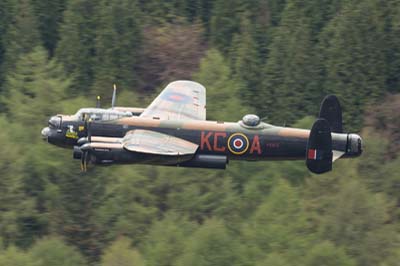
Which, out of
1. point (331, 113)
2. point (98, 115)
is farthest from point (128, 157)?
point (331, 113)

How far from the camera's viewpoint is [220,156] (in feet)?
153

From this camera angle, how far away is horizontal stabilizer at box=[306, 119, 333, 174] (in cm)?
4553

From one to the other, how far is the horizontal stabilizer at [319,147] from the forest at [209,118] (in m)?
20.8

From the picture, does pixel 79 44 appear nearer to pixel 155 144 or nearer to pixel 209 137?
pixel 209 137

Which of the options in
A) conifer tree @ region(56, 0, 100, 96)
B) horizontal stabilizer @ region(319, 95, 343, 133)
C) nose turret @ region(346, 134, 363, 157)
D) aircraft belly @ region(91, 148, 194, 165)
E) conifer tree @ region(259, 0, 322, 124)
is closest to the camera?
aircraft belly @ region(91, 148, 194, 165)

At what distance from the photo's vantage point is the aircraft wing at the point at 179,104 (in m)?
49.1

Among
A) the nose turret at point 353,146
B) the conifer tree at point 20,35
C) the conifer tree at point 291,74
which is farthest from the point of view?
the conifer tree at point 20,35

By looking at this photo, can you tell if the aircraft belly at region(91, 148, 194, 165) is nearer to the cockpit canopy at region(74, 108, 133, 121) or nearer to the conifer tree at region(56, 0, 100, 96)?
the cockpit canopy at region(74, 108, 133, 121)

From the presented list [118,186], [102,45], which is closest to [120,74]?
[102,45]

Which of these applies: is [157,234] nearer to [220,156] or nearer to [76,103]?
[76,103]

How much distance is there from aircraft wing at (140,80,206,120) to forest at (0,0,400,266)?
59.4 feet

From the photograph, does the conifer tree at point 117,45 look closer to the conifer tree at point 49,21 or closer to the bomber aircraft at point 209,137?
the conifer tree at point 49,21

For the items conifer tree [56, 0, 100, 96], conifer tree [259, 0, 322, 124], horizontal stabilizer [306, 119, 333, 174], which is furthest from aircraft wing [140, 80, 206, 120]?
conifer tree [56, 0, 100, 96]

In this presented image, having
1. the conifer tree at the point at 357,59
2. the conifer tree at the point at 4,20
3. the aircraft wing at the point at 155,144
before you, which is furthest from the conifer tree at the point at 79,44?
the aircraft wing at the point at 155,144
